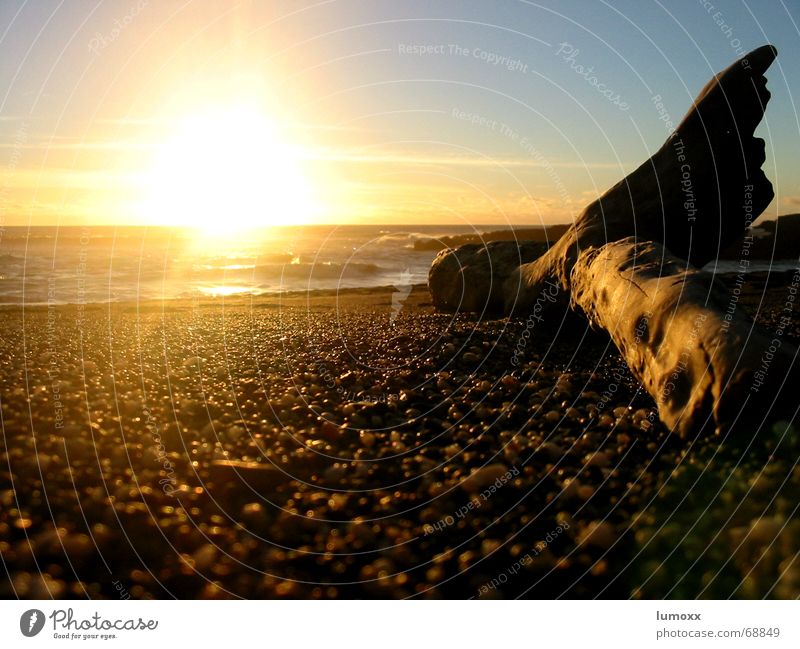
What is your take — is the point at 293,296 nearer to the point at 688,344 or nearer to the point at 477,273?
the point at 477,273

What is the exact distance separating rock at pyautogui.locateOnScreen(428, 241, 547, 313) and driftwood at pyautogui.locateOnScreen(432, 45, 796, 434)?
1.45 feet

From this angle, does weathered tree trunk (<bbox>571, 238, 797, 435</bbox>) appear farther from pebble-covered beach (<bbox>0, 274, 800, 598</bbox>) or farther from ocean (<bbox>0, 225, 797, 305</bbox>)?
ocean (<bbox>0, 225, 797, 305</bbox>)

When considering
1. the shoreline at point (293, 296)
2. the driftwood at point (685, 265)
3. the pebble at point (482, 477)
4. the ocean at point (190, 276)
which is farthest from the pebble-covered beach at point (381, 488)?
the ocean at point (190, 276)

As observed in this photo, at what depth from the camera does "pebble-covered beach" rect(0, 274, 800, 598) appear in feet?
9.06

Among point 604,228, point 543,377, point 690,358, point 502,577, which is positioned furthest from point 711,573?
point 604,228

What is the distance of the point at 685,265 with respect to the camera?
4.99 meters

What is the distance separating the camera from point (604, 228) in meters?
7.44

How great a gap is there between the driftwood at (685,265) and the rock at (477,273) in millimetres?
442

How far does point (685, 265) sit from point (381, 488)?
3.42m

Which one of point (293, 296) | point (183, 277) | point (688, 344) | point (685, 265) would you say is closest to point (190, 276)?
point (183, 277)

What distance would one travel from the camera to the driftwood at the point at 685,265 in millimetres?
3582

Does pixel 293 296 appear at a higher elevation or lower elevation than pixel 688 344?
higher
